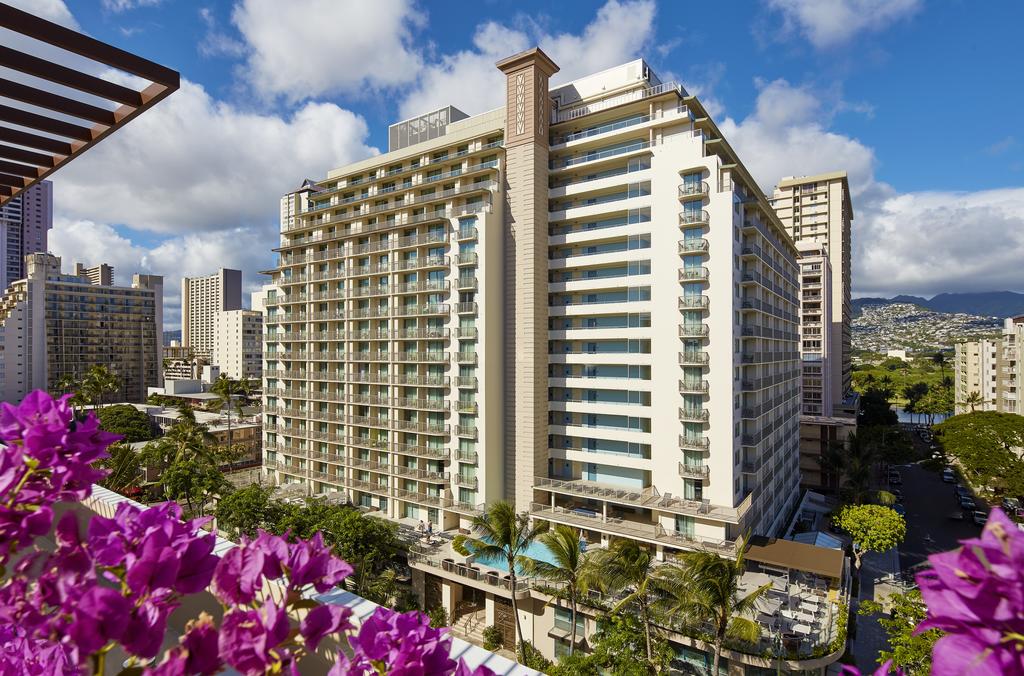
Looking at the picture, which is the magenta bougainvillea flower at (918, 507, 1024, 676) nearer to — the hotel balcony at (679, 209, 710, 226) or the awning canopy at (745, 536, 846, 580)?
the hotel balcony at (679, 209, 710, 226)

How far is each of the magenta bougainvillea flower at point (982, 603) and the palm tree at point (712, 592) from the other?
1946 centimetres

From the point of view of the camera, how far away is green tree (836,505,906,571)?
32.4 metres

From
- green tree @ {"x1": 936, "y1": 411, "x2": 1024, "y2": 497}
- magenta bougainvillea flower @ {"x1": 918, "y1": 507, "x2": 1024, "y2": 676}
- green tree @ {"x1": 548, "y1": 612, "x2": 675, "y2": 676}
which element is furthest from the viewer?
green tree @ {"x1": 936, "y1": 411, "x2": 1024, "y2": 497}

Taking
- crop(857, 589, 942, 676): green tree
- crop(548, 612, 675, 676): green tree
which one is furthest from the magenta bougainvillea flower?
crop(548, 612, 675, 676): green tree

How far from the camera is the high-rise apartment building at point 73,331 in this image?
289 feet

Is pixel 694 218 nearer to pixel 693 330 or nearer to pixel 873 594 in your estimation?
pixel 693 330

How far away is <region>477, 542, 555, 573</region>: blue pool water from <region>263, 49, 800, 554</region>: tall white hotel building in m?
3.07

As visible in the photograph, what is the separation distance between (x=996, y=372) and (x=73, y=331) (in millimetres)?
153993

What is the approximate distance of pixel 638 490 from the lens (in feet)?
99.8

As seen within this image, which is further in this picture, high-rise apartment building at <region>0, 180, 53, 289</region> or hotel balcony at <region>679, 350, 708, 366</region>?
high-rise apartment building at <region>0, 180, 53, 289</region>

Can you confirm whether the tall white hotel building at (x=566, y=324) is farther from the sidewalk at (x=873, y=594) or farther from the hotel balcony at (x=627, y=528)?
the sidewalk at (x=873, y=594)

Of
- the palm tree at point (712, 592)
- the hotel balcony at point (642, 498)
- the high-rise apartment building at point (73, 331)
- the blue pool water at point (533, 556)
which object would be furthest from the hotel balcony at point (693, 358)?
the high-rise apartment building at point (73, 331)

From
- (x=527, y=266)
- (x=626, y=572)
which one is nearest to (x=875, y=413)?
(x=527, y=266)

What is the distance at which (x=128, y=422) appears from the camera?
63.3 m
